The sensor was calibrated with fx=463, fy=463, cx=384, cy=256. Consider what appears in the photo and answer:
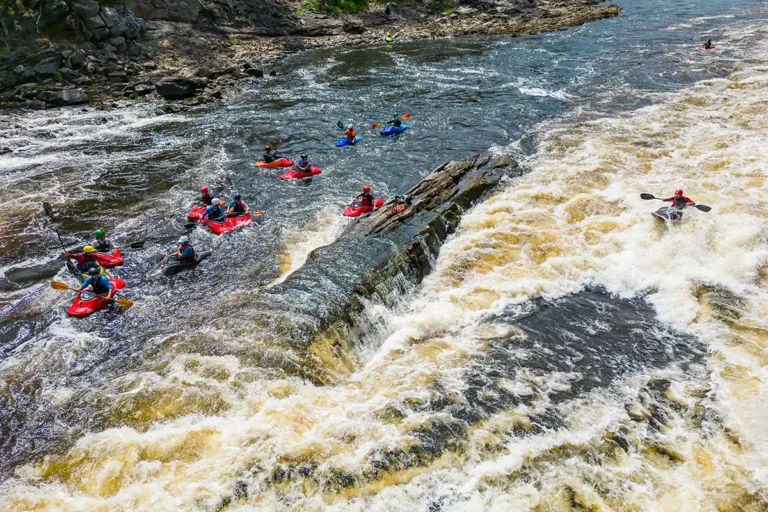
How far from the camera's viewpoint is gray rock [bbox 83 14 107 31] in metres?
31.8

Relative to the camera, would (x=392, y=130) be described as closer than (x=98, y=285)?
No

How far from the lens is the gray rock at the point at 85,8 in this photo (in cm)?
3141

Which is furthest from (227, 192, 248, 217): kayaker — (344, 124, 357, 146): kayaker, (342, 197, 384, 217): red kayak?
(344, 124, 357, 146): kayaker

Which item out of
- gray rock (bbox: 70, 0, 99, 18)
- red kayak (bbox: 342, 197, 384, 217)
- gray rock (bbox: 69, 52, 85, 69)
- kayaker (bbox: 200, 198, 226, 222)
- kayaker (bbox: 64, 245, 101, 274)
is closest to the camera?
kayaker (bbox: 64, 245, 101, 274)

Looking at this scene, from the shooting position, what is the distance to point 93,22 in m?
32.0

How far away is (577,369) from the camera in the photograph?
968 centimetres

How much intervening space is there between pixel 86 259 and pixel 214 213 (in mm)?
4043

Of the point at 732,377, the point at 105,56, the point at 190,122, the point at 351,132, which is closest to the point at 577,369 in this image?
the point at 732,377

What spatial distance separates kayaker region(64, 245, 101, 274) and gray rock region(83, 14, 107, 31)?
26.6 m

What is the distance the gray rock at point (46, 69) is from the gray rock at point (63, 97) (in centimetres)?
214

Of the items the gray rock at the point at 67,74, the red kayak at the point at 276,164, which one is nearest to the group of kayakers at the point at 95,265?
the red kayak at the point at 276,164

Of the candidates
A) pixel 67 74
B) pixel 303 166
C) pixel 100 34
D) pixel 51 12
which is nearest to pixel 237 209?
pixel 303 166

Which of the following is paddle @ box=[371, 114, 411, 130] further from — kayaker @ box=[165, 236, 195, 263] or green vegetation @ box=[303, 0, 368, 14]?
green vegetation @ box=[303, 0, 368, 14]

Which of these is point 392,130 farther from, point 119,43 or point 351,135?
point 119,43
